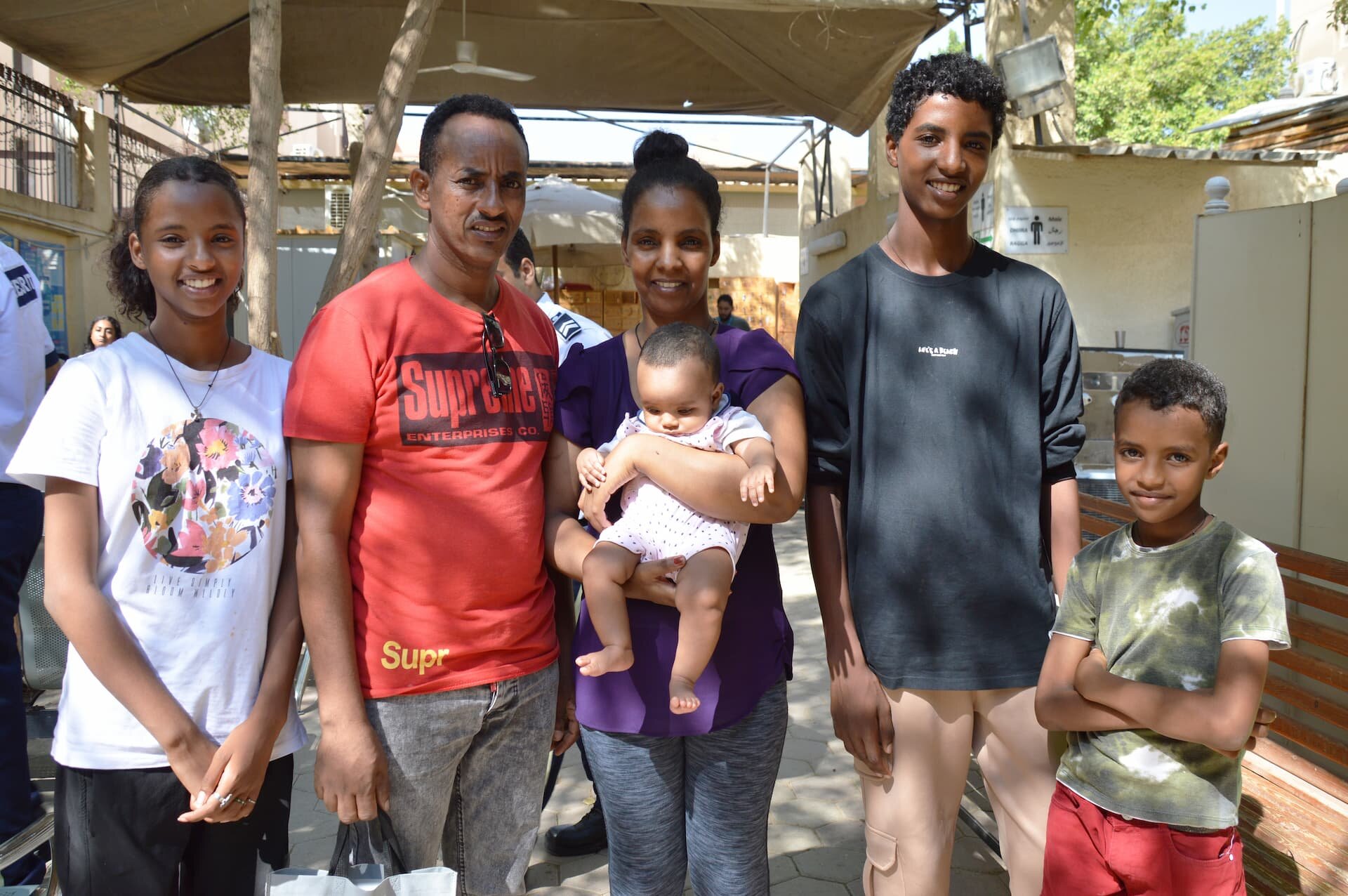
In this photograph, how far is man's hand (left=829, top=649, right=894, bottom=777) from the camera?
81.0 inches

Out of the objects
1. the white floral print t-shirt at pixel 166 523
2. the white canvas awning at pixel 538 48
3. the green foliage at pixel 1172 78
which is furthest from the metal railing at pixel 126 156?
the green foliage at pixel 1172 78

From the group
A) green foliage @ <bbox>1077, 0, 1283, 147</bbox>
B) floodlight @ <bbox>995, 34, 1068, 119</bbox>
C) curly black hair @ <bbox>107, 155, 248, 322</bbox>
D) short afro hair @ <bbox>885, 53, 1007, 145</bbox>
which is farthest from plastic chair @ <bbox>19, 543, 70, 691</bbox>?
green foliage @ <bbox>1077, 0, 1283, 147</bbox>

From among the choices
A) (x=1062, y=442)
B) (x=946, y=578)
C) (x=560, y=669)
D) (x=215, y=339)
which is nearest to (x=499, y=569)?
(x=560, y=669)

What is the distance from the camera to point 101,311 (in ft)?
34.1

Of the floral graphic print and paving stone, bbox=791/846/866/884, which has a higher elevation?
the floral graphic print

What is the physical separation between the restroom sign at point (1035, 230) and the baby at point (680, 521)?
582 centimetres

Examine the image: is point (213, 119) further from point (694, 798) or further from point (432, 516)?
point (694, 798)

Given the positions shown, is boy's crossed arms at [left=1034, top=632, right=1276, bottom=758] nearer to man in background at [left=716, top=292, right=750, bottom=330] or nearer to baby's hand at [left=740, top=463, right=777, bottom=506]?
baby's hand at [left=740, top=463, right=777, bottom=506]

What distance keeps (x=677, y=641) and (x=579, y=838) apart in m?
1.99

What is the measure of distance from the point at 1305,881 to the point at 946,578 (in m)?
1.45

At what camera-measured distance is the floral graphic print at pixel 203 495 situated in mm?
1843

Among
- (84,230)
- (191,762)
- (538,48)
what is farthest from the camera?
(84,230)

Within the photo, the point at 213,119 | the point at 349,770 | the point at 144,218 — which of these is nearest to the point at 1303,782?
the point at 349,770

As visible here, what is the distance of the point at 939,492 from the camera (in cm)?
205
